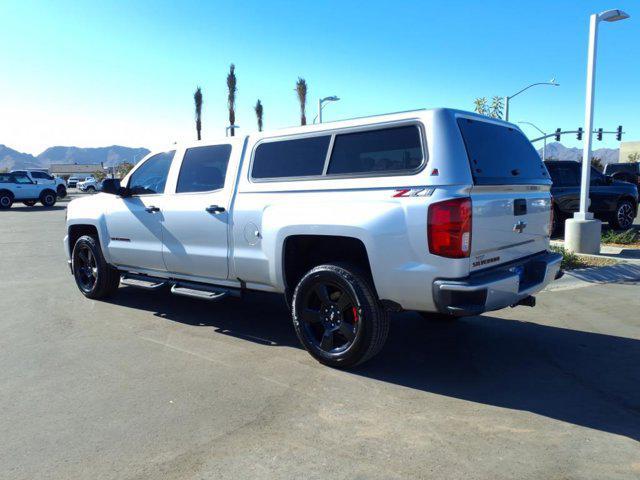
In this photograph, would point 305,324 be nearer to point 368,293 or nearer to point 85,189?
point 368,293

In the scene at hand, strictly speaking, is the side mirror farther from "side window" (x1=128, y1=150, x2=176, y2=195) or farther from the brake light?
the brake light

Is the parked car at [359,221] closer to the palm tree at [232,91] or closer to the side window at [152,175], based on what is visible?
the side window at [152,175]

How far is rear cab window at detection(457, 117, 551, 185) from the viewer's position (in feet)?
13.6

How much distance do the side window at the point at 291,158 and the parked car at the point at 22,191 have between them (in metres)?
27.4

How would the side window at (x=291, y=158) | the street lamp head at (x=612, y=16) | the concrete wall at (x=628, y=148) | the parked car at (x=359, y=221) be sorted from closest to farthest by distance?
the parked car at (x=359, y=221), the side window at (x=291, y=158), the street lamp head at (x=612, y=16), the concrete wall at (x=628, y=148)

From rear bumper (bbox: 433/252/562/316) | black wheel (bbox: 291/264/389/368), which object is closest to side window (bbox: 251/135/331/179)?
black wheel (bbox: 291/264/389/368)

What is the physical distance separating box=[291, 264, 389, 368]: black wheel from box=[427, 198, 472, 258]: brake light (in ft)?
2.39

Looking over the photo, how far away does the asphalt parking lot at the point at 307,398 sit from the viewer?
304 cm

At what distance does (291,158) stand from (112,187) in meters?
2.62

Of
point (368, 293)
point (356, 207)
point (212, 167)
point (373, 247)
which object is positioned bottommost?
point (368, 293)

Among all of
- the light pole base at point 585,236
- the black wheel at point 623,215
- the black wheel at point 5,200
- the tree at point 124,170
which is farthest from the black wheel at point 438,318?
the tree at point 124,170

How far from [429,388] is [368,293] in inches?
34.3

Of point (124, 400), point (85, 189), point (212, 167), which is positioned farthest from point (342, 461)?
point (85, 189)

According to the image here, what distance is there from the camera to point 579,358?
477cm
